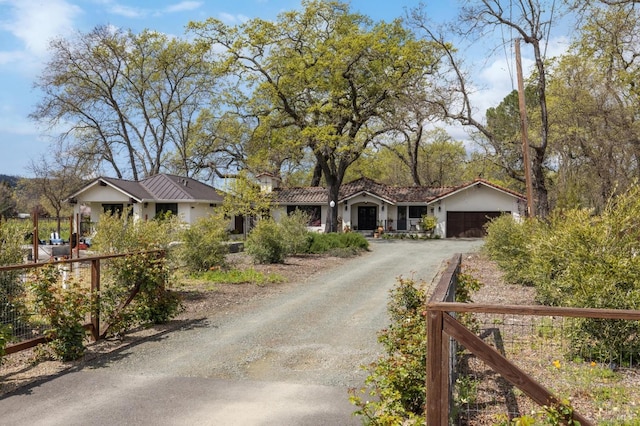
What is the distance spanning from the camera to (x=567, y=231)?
792cm

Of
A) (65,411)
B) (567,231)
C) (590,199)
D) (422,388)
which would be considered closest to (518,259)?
(567,231)

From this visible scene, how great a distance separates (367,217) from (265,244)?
2143cm

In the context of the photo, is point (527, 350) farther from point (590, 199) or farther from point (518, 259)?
point (590, 199)

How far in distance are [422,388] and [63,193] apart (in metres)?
38.6

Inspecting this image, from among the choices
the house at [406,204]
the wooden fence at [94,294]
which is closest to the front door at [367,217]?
the house at [406,204]

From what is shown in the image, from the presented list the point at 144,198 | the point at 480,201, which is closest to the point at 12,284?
the point at 144,198

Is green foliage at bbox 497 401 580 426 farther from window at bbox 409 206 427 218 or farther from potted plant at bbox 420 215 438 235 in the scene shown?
window at bbox 409 206 427 218

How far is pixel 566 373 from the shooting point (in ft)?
18.9

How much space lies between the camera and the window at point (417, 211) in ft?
121

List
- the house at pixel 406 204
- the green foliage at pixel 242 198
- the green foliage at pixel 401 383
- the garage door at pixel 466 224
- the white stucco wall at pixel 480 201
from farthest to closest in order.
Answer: the garage door at pixel 466 224, the house at pixel 406 204, the white stucco wall at pixel 480 201, the green foliage at pixel 242 198, the green foliage at pixel 401 383

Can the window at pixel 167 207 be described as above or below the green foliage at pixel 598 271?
above

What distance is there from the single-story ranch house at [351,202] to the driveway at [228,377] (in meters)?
23.6

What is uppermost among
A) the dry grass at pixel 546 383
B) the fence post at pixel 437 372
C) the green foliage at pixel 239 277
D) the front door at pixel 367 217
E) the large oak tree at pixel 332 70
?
the large oak tree at pixel 332 70

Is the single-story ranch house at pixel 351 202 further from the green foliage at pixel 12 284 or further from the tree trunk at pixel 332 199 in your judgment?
the green foliage at pixel 12 284
